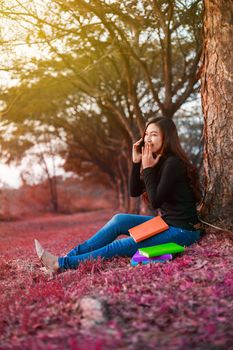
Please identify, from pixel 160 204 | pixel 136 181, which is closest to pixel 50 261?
pixel 160 204

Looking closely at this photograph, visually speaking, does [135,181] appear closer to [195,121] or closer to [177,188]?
[177,188]

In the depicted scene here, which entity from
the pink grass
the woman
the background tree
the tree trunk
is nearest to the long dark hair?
the woman

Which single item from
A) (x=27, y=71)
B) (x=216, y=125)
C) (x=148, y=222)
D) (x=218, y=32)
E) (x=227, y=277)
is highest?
(x=27, y=71)

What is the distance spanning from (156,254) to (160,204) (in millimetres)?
697

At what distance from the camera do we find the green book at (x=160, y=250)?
5367mm

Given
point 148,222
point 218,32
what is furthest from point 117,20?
point 148,222

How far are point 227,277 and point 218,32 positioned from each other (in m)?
3.50

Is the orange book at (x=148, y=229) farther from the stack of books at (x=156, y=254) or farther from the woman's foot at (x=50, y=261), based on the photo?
the woman's foot at (x=50, y=261)

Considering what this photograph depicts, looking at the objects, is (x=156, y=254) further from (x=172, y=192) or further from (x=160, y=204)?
(x=172, y=192)

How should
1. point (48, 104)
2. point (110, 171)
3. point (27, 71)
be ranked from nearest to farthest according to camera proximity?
point (27, 71) → point (48, 104) → point (110, 171)

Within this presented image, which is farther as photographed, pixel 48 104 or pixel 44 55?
pixel 48 104

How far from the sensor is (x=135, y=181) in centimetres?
654

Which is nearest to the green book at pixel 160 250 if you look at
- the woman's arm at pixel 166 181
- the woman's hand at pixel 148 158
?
the woman's arm at pixel 166 181

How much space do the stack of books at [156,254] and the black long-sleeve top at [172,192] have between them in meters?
0.41
